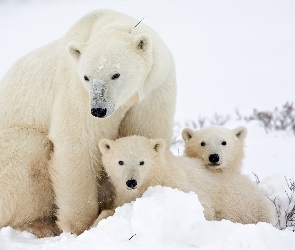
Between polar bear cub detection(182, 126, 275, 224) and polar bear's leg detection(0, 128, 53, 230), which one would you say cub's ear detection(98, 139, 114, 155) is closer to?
polar bear's leg detection(0, 128, 53, 230)

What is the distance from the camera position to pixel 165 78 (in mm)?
4215

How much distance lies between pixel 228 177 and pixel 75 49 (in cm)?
199

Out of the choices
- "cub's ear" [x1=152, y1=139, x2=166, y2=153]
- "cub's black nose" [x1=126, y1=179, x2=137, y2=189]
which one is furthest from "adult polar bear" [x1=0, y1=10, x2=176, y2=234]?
"cub's black nose" [x1=126, y1=179, x2=137, y2=189]

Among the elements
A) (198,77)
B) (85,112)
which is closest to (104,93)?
(85,112)

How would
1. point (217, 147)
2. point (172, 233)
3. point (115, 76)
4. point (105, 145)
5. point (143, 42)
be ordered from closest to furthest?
point (172, 233)
point (115, 76)
point (143, 42)
point (105, 145)
point (217, 147)

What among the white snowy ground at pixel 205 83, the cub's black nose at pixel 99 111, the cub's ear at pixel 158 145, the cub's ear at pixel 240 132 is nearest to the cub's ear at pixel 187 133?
the cub's ear at pixel 240 132

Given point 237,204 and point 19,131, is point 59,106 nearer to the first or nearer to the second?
point 19,131

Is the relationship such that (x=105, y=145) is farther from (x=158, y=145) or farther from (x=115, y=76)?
(x=115, y=76)

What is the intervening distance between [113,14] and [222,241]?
2410mm

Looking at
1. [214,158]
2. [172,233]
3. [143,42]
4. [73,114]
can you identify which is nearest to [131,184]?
[172,233]

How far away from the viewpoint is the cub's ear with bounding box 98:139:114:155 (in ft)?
13.5

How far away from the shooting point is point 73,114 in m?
4.06

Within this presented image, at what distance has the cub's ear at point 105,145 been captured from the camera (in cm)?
412

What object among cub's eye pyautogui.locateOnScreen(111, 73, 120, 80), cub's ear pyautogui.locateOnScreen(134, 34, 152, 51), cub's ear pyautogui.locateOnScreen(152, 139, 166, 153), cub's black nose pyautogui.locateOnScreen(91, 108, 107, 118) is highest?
cub's ear pyautogui.locateOnScreen(134, 34, 152, 51)
